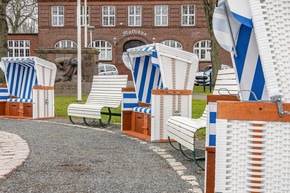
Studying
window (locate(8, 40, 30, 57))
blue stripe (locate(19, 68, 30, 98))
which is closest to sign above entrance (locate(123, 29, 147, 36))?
window (locate(8, 40, 30, 57))

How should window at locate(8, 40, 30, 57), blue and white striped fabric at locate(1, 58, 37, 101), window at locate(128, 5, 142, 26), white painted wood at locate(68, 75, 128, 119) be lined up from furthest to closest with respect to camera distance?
1. window at locate(8, 40, 30, 57)
2. window at locate(128, 5, 142, 26)
3. blue and white striped fabric at locate(1, 58, 37, 101)
4. white painted wood at locate(68, 75, 128, 119)

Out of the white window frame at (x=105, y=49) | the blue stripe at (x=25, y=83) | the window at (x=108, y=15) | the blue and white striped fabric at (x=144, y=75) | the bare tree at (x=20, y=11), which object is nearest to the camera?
the blue and white striped fabric at (x=144, y=75)

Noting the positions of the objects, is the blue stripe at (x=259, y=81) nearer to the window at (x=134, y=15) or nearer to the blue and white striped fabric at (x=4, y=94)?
the blue and white striped fabric at (x=4, y=94)

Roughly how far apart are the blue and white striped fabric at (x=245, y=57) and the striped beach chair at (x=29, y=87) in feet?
32.8

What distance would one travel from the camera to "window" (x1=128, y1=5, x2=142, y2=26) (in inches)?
1726

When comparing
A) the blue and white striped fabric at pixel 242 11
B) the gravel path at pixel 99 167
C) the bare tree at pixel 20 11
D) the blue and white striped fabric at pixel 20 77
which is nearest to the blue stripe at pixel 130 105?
the gravel path at pixel 99 167

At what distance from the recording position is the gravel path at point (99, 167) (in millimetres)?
4621

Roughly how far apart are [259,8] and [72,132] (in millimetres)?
7502

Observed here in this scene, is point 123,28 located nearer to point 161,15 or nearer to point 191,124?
point 161,15

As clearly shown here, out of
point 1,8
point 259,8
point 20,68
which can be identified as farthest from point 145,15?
point 259,8

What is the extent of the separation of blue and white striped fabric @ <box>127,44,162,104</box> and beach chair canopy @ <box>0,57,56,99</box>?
11.6 ft

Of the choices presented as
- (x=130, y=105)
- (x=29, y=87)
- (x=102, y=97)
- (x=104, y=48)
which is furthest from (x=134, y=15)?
(x=130, y=105)

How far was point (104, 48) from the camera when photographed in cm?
4384

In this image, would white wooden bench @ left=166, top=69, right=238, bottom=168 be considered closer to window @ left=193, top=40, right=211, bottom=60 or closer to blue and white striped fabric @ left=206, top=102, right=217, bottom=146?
blue and white striped fabric @ left=206, top=102, right=217, bottom=146
